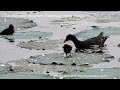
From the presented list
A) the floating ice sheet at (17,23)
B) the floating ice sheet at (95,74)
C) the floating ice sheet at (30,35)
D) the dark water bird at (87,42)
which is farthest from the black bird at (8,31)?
the floating ice sheet at (95,74)

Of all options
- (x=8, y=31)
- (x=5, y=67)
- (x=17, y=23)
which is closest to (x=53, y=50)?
(x=5, y=67)

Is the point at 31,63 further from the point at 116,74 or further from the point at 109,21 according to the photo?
the point at 109,21

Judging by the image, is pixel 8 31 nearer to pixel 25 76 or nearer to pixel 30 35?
pixel 30 35

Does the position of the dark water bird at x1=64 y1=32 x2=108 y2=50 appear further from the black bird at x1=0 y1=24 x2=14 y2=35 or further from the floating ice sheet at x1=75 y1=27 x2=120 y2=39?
the black bird at x1=0 y1=24 x2=14 y2=35

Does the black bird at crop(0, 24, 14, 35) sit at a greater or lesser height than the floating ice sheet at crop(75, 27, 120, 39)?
greater

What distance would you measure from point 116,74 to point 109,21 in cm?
307

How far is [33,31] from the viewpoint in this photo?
262 inches

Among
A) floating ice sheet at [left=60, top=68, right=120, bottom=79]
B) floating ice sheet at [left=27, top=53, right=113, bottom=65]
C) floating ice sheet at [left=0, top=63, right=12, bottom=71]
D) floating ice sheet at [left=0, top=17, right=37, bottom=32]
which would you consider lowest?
floating ice sheet at [left=60, top=68, right=120, bottom=79]

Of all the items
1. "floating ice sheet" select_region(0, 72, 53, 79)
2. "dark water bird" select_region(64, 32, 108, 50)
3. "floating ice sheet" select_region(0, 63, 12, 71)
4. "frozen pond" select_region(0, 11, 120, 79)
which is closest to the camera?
"floating ice sheet" select_region(0, 72, 53, 79)

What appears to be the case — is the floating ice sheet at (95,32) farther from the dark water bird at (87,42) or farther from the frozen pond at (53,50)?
the dark water bird at (87,42)

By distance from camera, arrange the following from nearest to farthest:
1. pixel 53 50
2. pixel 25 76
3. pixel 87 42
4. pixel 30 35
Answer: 1. pixel 25 76
2. pixel 53 50
3. pixel 87 42
4. pixel 30 35

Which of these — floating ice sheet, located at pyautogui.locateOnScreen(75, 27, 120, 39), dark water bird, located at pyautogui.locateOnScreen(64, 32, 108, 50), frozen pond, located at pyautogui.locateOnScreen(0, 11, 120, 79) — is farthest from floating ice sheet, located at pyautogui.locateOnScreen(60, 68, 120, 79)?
floating ice sheet, located at pyautogui.locateOnScreen(75, 27, 120, 39)
